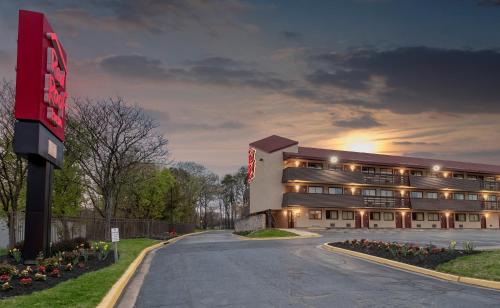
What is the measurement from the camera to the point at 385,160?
2547 inches

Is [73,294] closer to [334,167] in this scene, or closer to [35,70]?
[35,70]

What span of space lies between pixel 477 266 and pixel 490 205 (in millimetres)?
62273

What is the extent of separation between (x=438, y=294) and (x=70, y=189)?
119 ft

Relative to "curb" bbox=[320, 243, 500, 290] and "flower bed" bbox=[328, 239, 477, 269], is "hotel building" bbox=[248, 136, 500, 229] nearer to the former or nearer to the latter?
"curb" bbox=[320, 243, 500, 290]

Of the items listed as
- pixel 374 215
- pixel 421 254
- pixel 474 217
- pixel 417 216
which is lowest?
pixel 421 254

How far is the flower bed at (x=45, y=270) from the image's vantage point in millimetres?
11133

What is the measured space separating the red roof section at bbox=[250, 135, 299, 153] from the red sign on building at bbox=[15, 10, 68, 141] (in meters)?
41.9

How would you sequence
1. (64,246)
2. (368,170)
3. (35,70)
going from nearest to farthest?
(35,70) → (64,246) → (368,170)

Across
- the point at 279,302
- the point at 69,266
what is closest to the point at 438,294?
the point at 279,302

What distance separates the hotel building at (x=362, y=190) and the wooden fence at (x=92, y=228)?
15178mm

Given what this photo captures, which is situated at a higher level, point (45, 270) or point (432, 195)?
point (432, 195)

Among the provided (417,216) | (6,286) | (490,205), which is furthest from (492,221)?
(6,286)

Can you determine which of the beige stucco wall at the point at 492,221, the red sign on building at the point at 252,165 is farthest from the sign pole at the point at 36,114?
the beige stucco wall at the point at 492,221

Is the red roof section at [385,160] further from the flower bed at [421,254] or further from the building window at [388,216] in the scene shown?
the flower bed at [421,254]
